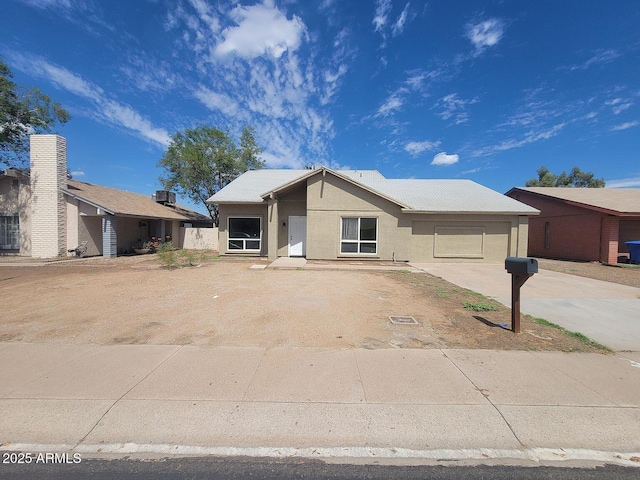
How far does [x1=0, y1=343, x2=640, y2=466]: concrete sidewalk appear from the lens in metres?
2.58

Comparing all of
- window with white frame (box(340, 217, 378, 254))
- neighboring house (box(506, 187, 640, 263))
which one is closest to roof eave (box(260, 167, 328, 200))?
window with white frame (box(340, 217, 378, 254))

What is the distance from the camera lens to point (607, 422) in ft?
9.45

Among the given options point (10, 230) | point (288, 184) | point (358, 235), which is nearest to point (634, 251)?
point (358, 235)

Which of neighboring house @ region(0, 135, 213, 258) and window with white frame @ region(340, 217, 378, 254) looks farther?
neighboring house @ region(0, 135, 213, 258)

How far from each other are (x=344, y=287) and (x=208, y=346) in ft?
16.8

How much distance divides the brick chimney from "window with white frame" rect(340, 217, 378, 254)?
16.1 metres

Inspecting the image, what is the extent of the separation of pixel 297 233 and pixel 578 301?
12.1 metres

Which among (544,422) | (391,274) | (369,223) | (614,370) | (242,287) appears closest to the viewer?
(544,422)

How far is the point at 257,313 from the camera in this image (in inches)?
248

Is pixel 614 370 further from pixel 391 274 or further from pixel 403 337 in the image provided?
pixel 391 274

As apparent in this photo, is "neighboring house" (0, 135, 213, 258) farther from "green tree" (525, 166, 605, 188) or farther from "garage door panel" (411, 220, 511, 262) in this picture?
"green tree" (525, 166, 605, 188)

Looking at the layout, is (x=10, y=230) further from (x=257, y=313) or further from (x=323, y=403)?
(x=323, y=403)

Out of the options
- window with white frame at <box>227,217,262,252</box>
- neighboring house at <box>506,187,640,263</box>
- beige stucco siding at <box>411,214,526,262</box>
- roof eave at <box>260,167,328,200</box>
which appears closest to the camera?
roof eave at <box>260,167,328,200</box>

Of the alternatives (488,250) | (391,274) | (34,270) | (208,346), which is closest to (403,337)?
(208,346)
